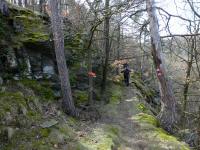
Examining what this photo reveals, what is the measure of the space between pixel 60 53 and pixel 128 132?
424 cm

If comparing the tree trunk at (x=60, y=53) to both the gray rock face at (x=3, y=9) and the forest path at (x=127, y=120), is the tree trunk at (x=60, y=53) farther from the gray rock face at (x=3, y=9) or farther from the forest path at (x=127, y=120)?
the gray rock face at (x=3, y=9)

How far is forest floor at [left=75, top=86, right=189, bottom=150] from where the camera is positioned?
10859 millimetres

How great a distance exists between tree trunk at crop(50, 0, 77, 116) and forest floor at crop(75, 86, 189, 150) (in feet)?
4.09

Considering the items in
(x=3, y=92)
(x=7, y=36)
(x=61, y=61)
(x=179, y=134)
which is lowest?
(x=179, y=134)

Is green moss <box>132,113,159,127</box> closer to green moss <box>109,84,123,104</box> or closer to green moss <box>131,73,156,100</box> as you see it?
green moss <box>109,84,123,104</box>

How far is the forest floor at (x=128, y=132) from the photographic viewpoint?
1086 cm

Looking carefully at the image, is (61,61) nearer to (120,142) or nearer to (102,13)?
(102,13)

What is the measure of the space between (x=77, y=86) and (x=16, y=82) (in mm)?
4445

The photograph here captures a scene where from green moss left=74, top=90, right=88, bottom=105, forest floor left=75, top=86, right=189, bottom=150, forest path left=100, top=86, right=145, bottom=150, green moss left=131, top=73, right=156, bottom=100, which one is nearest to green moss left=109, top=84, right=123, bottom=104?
forest path left=100, top=86, right=145, bottom=150

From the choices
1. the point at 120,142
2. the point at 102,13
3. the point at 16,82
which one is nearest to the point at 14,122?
the point at 16,82

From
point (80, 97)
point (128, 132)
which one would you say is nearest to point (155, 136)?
point (128, 132)

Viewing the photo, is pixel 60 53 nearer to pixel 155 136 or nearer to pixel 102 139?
pixel 102 139

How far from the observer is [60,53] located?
12461 mm

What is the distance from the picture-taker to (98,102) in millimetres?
16344
